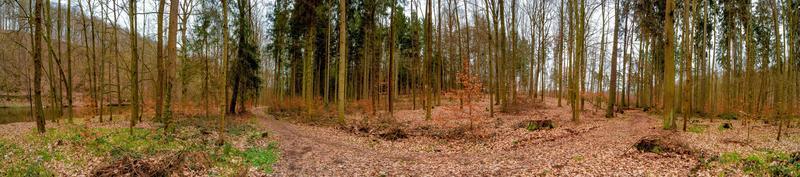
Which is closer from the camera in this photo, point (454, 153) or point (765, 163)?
point (765, 163)

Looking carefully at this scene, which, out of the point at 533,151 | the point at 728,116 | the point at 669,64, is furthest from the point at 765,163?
the point at 728,116

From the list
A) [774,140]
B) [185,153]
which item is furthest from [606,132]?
[185,153]

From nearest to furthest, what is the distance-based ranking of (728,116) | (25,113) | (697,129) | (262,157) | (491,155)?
(262,157) → (491,155) → (697,129) → (728,116) → (25,113)

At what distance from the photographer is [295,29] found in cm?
1975

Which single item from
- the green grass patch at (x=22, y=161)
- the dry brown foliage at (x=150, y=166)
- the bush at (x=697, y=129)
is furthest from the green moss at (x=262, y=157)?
the bush at (x=697, y=129)

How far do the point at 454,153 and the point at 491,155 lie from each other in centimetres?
109

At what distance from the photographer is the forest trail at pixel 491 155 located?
7375 millimetres

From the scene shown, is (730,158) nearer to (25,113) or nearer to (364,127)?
(364,127)

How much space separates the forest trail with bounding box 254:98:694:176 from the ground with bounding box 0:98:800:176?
2 centimetres

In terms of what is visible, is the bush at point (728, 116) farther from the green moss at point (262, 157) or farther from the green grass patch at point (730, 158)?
the green moss at point (262, 157)

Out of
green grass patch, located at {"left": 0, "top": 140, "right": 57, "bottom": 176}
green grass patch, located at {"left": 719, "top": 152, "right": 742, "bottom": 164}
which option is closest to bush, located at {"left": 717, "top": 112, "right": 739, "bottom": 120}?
green grass patch, located at {"left": 719, "top": 152, "right": 742, "bottom": 164}

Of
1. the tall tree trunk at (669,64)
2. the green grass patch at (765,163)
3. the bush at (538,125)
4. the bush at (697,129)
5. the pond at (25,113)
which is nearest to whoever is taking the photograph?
the green grass patch at (765,163)

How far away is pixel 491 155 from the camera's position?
31.2ft

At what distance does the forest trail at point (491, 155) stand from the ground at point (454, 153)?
0.02m
